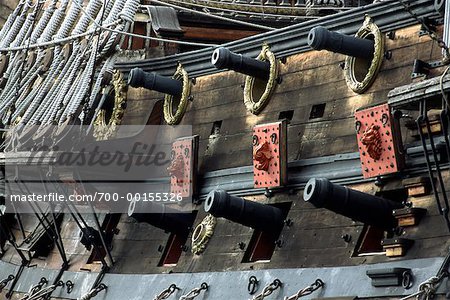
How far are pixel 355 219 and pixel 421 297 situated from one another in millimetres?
1808

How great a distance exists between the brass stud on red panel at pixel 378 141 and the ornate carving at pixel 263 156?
185cm

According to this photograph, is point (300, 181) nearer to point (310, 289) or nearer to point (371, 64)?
point (371, 64)

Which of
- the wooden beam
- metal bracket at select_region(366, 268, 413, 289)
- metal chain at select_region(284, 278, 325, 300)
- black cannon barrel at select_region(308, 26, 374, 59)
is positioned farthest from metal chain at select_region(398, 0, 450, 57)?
the wooden beam

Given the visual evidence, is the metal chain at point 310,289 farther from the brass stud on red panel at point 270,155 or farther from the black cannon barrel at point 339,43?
the black cannon barrel at point 339,43

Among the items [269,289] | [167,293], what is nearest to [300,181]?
[269,289]

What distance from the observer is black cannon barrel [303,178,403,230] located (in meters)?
15.4

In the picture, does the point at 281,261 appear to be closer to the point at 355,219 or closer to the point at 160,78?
the point at 355,219

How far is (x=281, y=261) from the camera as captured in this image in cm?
1700

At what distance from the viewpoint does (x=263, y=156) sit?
58.2 feet

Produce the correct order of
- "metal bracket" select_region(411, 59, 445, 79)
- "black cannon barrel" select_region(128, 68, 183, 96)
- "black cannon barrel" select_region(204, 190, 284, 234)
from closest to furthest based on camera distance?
"metal bracket" select_region(411, 59, 445, 79) < "black cannon barrel" select_region(204, 190, 284, 234) < "black cannon barrel" select_region(128, 68, 183, 96)

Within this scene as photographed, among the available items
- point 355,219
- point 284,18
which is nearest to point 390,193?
point 355,219

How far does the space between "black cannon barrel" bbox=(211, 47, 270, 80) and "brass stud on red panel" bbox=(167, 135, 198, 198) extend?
5.19ft

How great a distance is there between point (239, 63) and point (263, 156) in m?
1.47

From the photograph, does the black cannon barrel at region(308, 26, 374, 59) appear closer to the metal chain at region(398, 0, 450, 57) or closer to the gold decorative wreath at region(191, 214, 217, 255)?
the metal chain at region(398, 0, 450, 57)
